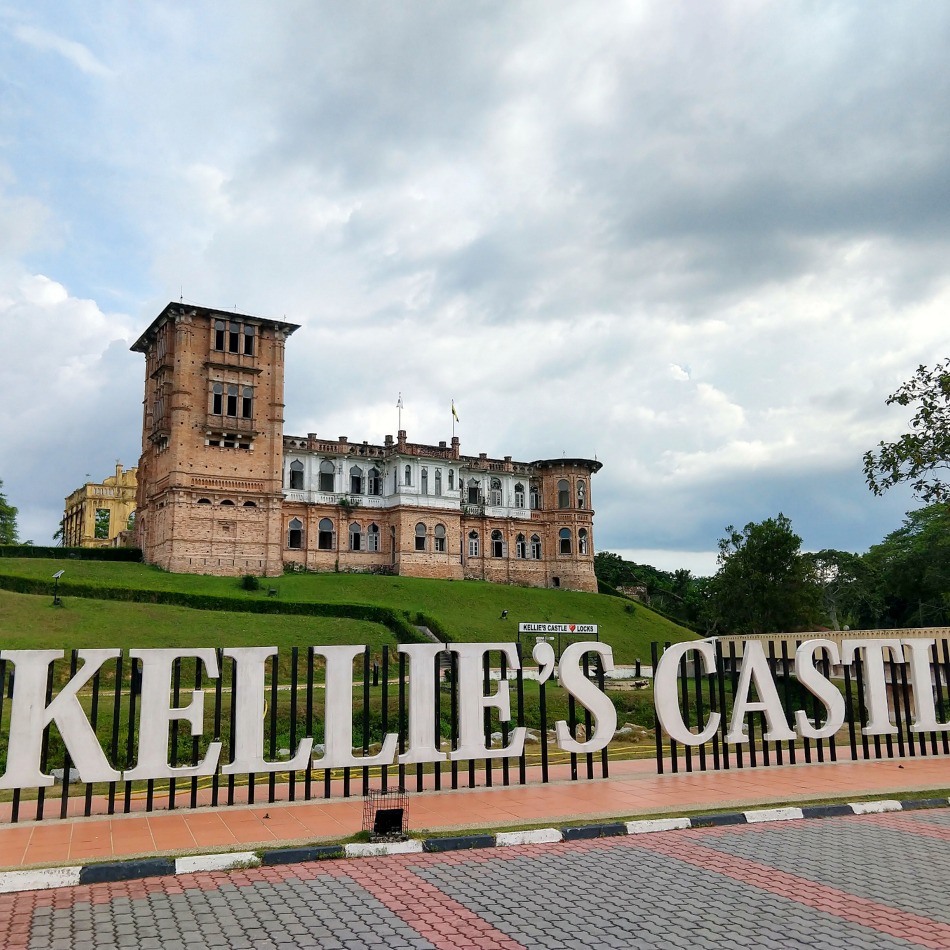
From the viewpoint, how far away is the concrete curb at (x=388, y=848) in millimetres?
7984

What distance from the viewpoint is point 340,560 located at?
201 ft

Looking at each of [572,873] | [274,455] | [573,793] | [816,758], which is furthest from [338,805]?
[274,455]

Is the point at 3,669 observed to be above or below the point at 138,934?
above

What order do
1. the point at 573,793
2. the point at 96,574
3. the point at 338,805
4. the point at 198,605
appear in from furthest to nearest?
the point at 96,574, the point at 198,605, the point at 573,793, the point at 338,805

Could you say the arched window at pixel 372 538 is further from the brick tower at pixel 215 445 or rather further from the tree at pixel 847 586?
the tree at pixel 847 586

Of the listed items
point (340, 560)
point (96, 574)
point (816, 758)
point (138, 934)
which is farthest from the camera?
point (340, 560)

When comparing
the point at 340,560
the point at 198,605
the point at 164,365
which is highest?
the point at 164,365

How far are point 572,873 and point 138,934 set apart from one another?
158 inches

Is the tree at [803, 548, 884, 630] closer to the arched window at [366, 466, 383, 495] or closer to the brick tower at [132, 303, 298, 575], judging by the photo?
the arched window at [366, 466, 383, 495]

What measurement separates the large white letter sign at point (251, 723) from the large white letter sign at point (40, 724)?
5.33 feet

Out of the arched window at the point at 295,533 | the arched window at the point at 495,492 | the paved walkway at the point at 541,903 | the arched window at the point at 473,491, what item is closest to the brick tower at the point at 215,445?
the arched window at the point at 295,533

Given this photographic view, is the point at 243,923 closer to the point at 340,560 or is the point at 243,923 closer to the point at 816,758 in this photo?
the point at 816,758

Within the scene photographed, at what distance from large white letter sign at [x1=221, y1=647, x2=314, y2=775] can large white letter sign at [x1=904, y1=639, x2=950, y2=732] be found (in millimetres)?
11827

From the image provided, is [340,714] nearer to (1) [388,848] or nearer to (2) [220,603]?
(1) [388,848]
